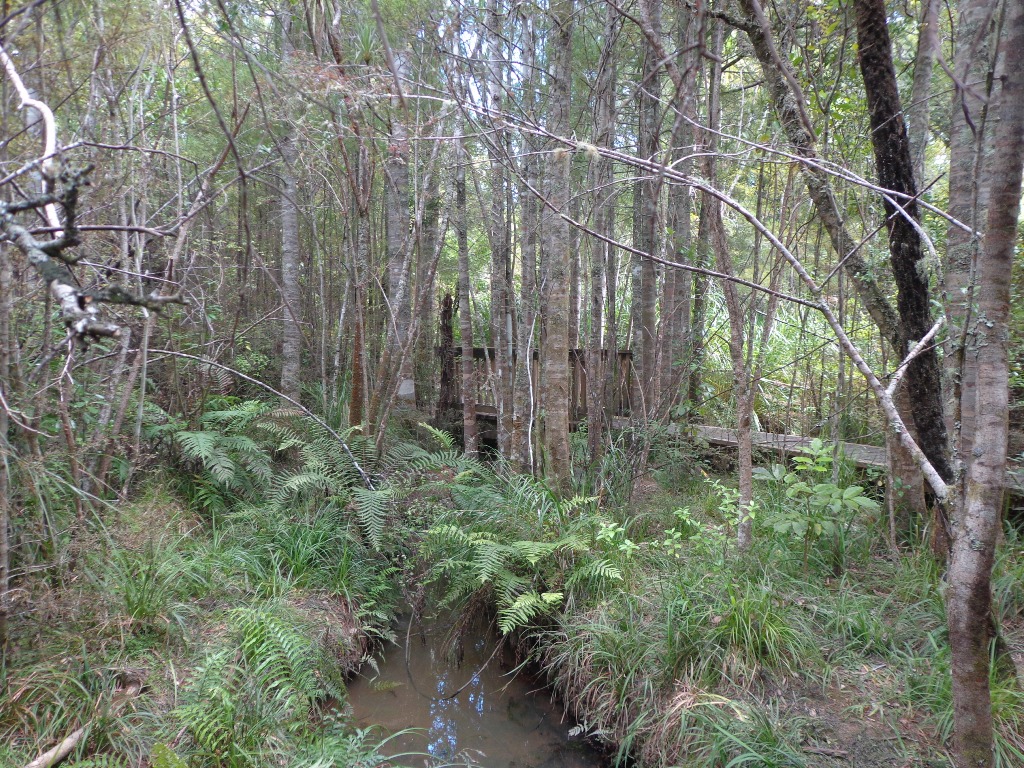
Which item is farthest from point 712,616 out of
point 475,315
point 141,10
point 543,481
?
point 475,315

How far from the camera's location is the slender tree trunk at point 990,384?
1.70 m

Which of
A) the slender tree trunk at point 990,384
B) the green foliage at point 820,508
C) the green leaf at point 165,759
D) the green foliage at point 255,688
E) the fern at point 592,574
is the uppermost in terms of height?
the slender tree trunk at point 990,384

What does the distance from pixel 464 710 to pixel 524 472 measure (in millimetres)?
2194

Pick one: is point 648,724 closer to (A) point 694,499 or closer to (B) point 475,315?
(A) point 694,499

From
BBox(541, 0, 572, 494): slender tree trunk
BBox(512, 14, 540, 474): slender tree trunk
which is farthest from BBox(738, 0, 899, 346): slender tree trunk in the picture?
BBox(512, 14, 540, 474): slender tree trunk

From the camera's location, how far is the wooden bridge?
16.6 ft

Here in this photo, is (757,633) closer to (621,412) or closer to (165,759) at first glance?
(165,759)

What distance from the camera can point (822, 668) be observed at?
112 inches

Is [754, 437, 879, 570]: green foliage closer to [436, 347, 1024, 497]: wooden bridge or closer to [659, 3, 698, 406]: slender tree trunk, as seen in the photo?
[436, 347, 1024, 497]: wooden bridge

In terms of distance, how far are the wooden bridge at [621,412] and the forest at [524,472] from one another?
0.35 feet

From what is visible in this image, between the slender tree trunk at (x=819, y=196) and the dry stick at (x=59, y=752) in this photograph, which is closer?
the dry stick at (x=59, y=752)

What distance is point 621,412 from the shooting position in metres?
7.73

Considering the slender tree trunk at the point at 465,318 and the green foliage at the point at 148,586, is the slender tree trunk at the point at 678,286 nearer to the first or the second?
the slender tree trunk at the point at 465,318

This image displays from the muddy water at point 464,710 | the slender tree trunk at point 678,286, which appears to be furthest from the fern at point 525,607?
the slender tree trunk at point 678,286
